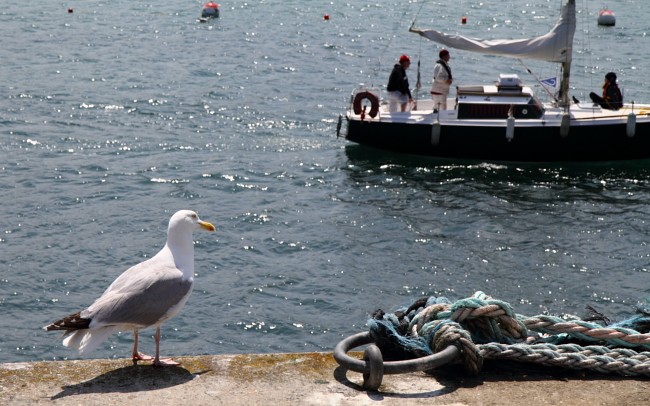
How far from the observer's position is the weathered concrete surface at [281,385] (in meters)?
6.07

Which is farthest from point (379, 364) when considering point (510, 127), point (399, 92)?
point (399, 92)

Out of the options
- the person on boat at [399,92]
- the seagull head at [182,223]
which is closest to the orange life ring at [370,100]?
the person on boat at [399,92]

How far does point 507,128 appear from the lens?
23375mm

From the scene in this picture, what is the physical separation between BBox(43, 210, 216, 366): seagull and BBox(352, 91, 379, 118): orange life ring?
1675 centimetres

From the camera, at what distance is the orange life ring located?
23953mm

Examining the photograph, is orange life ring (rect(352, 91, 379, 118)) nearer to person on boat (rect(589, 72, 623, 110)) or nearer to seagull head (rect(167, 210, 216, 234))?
person on boat (rect(589, 72, 623, 110))

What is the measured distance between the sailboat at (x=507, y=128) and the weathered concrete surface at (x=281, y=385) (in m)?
17.3

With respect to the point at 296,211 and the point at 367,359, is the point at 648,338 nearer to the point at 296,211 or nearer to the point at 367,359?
the point at 367,359

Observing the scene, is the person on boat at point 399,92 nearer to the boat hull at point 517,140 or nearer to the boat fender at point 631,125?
the boat hull at point 517,140

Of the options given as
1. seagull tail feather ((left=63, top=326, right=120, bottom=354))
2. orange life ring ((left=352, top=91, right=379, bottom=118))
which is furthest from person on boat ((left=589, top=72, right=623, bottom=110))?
seagull tail feather ((left=63, top=326, right=120, bottom=354))

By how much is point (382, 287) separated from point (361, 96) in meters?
7.95

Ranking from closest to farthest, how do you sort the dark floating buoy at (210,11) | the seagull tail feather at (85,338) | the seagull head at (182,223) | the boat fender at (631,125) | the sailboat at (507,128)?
the seagull tail feather at (85,338) < the seagull head at (182,223) < the boat fender at (631,125) < the sailboat at (507,128) < the dark floating buoy at (210,11)

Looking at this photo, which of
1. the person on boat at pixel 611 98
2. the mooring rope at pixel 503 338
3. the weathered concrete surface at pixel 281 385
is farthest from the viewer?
the person on boat at pixel 611 98

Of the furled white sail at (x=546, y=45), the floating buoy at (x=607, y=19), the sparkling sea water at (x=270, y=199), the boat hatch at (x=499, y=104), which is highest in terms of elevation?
the floating buoy at (x=607, y=19)
